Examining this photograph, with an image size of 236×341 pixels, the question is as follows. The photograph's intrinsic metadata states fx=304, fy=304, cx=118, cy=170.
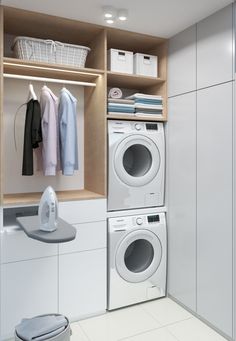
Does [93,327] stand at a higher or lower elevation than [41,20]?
lower

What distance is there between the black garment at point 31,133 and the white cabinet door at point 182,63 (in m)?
1.27

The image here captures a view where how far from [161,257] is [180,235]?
317 mm

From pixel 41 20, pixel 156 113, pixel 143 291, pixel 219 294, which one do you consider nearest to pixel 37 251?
pixel 143 291

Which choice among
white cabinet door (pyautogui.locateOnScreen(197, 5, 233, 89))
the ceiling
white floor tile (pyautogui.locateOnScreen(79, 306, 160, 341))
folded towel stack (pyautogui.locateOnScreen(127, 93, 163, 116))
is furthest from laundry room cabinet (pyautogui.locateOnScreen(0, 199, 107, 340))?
the ceiling

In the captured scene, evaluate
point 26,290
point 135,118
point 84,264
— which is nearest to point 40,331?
point 26,290

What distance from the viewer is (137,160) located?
3135 mm

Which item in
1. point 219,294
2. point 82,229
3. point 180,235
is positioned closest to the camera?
point 219,294

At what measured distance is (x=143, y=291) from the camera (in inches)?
112

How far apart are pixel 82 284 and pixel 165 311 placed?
2.63 feet

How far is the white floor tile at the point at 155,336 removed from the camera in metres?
2.32

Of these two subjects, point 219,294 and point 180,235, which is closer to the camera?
point 219,294

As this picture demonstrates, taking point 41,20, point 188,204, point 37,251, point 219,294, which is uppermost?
point 41,20

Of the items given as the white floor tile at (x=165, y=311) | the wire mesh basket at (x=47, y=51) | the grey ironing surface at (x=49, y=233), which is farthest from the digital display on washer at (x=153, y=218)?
the wire mesh basket at (x=47, y=51)

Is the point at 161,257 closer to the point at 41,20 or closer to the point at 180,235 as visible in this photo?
the point at 180,235
